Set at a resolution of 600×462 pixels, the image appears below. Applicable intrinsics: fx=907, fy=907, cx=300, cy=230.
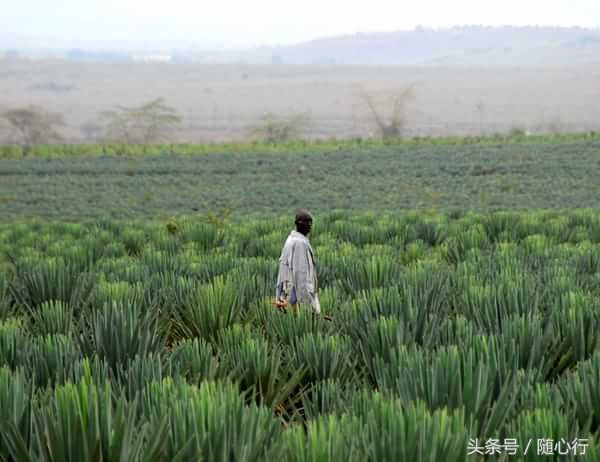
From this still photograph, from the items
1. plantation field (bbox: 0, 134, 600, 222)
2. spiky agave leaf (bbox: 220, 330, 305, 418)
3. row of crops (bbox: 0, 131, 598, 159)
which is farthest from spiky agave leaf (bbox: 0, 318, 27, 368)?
row of crops (bbox: 0, 131, 598, 159)

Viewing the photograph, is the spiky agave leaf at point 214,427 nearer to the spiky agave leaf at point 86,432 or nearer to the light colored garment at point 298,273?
the spiky agave leaf at point 86,432

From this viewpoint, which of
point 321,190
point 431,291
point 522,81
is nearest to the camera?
point 431,291

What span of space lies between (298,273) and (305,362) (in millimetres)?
1591

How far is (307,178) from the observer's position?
31.5m

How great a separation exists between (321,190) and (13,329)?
2441cm

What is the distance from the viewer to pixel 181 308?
5.64 meters

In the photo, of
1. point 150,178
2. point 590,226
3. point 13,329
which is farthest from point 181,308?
point 150,178

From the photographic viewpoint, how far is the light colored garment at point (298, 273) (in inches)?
226

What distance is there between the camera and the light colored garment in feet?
18.8

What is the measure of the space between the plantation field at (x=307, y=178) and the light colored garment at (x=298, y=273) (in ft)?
54.6

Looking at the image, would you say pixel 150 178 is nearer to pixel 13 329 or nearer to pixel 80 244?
pixel 80 244

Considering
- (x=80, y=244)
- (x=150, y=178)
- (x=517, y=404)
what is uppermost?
(x=517, y=404)

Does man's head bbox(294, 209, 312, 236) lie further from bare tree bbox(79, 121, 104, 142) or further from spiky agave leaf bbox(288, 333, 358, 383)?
bare tree bbox(79, 121, 104, 142)

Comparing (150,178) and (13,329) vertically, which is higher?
(13,329)
